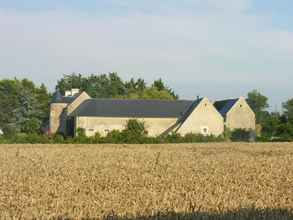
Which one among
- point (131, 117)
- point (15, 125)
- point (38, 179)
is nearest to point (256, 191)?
point (38, 179)

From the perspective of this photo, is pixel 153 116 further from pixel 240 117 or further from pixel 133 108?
pixel 240 117

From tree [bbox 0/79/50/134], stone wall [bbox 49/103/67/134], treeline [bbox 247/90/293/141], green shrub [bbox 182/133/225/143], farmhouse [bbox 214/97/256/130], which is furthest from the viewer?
tree [bbox 0/79/50/134]

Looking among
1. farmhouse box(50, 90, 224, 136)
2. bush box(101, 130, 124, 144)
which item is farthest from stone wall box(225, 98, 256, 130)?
bush box(101, 130, 124, 144)

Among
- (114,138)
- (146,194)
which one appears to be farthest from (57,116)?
(146,194)

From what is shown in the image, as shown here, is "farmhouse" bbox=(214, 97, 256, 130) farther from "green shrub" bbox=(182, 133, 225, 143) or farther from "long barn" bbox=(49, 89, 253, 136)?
"green shrub" bbox=(182, 133, 225, 143)

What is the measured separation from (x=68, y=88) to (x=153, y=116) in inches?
2574

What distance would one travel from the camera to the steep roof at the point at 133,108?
77.2m

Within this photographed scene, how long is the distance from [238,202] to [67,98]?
81918mm

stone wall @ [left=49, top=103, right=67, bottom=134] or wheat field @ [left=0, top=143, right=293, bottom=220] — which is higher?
stone wall @ [left=49, top=103, right=67, bottom=134]

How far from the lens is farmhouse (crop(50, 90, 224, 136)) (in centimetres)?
7556

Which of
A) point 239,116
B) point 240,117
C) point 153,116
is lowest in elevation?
point 153,116

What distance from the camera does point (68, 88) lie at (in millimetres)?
140000

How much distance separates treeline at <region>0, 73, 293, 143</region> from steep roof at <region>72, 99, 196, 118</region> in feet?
21.9

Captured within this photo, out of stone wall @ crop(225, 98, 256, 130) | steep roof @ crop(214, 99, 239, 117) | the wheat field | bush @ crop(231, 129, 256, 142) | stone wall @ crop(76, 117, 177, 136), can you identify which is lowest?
the wheat field
